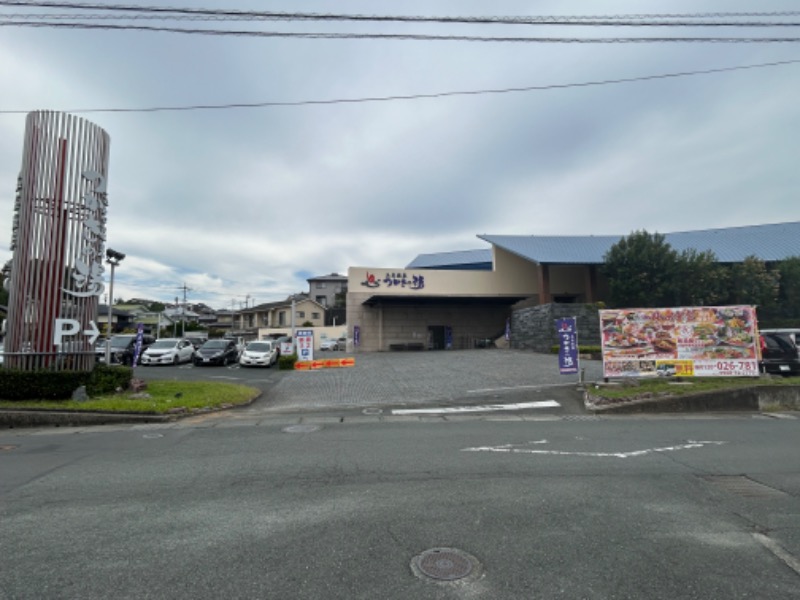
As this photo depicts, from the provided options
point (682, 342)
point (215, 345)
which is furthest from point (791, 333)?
point (215, 345)

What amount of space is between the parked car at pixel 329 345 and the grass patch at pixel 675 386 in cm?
3295

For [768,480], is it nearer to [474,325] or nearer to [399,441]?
[399,441]

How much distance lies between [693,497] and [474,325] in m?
33.8

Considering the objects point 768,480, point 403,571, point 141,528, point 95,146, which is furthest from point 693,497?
point 95,146

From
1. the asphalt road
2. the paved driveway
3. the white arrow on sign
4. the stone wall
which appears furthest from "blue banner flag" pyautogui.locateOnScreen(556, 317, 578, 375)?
the stone wall

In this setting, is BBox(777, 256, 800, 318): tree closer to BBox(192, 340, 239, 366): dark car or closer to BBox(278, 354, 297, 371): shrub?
BBox(278, 354, 297, 371): shrub

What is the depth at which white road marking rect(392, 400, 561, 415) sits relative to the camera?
434 inches

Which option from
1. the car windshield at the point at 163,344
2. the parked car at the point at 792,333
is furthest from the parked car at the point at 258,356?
the parked car at the point at 792,333

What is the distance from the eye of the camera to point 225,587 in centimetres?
292

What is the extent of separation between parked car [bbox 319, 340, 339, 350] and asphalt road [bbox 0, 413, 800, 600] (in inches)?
1415

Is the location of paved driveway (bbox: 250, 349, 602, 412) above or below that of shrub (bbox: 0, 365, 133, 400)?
below

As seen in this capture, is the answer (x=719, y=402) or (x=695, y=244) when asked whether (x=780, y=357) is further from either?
(x=695, y=244)

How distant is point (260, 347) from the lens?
24609mm

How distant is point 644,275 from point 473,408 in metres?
26.6
